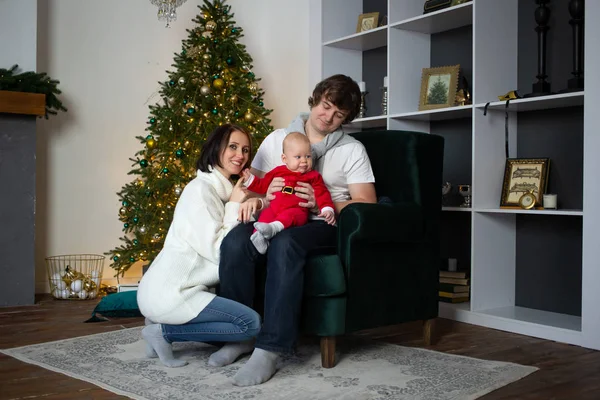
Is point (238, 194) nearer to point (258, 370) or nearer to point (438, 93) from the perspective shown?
point (258, 370)

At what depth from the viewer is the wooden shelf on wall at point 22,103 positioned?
3.76 meters

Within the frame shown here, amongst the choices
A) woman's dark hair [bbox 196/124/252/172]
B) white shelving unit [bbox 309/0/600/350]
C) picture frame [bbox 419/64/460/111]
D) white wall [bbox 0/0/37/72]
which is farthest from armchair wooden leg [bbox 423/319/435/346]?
white wall [bbox 0/0/37/72]

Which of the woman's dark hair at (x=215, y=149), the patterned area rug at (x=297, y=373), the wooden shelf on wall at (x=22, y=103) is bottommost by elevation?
the patterned area rug at (x=297, y=373)

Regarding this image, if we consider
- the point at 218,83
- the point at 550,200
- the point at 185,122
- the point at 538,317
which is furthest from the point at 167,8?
the point at 538,317

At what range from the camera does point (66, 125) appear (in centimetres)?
448

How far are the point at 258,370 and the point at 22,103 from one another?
96.6 inches

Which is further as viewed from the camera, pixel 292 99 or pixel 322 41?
pixel 292 99

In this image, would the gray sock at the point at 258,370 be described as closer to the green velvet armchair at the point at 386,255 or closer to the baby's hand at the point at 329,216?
the green velvet armchair at the point at 386,255


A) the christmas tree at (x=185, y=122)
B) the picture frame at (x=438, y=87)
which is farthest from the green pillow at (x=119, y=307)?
the picture frame at (x=438, y=87)

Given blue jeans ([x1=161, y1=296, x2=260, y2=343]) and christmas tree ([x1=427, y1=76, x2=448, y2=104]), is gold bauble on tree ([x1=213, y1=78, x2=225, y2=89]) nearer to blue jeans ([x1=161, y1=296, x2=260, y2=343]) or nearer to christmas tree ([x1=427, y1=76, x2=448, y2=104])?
christmas tree ([x1=427, y1=76, x2=448, y2=104])

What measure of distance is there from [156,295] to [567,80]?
2188 millimetres

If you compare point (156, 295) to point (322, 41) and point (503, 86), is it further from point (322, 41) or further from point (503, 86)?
point (322, 41)

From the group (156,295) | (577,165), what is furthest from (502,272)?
(156,295)

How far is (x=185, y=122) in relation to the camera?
434 cm
